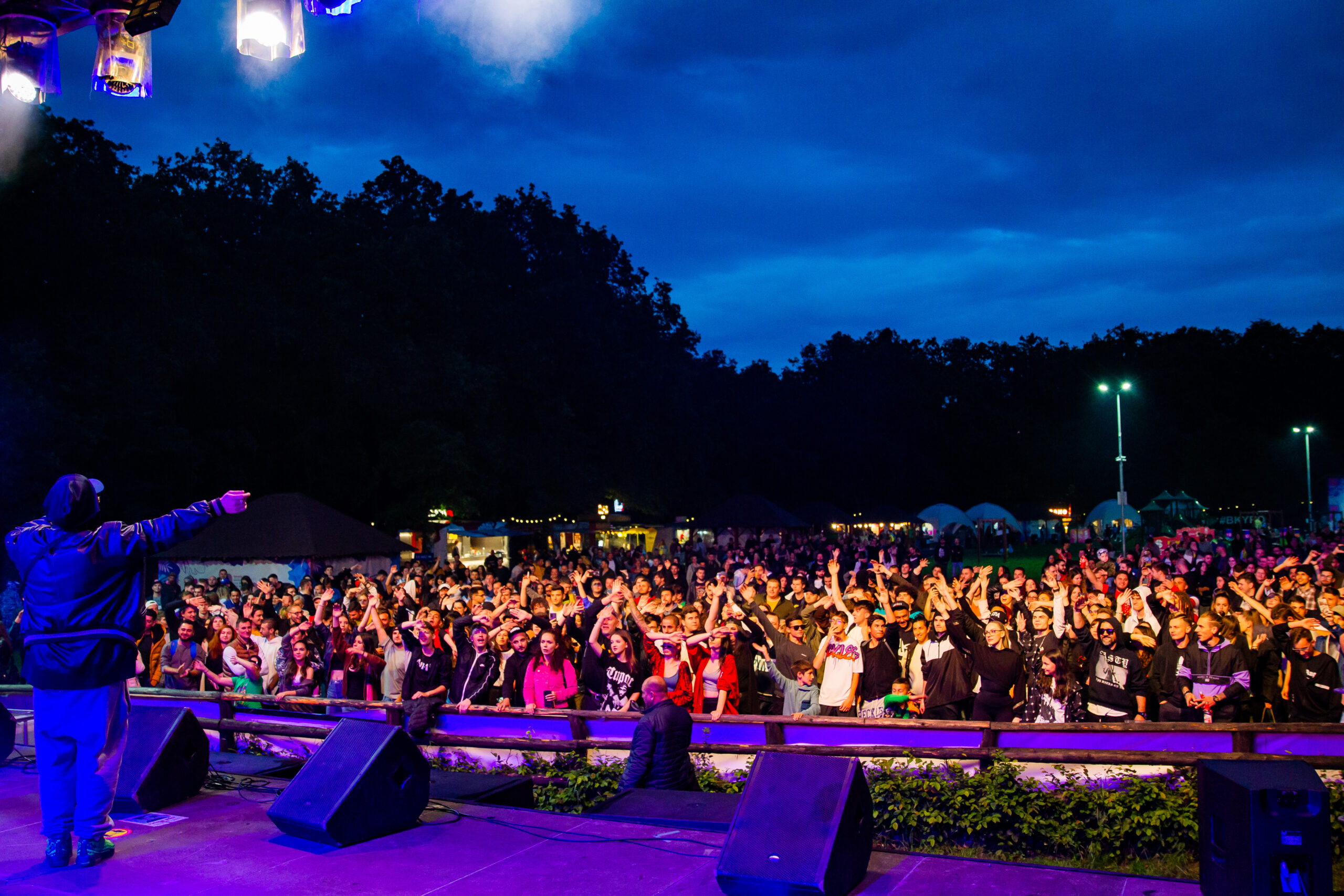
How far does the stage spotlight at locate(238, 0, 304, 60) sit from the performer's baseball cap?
3.23 m

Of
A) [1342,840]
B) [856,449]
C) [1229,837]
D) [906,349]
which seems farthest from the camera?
[906,349]

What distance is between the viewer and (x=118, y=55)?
682cm

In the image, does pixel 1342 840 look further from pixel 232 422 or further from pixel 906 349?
pixel 906 349

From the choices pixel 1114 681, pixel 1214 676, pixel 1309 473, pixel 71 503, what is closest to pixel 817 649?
pixel 1114 681

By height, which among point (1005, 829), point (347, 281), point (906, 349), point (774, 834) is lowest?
point (1005, 829)

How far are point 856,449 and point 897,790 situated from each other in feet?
174

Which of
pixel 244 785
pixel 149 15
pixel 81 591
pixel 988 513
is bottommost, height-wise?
pixel 244 785

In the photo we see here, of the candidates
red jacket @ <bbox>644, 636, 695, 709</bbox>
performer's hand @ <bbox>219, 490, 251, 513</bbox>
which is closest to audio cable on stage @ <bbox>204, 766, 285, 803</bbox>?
performer's hand @ <bbox>219, 490, 251, 513</bbox>

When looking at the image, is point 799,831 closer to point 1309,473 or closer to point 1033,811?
point 1033,811

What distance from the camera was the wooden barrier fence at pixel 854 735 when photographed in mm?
6766

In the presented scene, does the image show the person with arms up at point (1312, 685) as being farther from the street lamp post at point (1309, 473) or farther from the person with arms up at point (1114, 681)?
the street lamp post at point (1309, 473)

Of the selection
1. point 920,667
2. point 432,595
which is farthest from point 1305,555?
point 432,595

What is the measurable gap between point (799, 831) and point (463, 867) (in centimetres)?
168

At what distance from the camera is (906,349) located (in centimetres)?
7712
